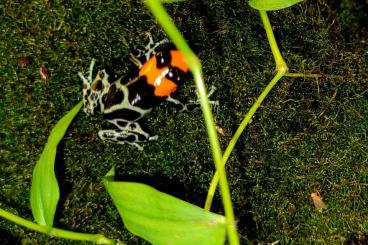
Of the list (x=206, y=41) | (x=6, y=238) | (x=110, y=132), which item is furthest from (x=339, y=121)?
(x=6, y=238)

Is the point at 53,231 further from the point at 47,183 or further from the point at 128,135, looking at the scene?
the point at 128,135

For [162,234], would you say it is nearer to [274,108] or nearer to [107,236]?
[107,236]

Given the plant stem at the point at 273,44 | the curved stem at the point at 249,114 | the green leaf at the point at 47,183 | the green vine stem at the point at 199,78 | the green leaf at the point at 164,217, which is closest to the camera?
the green vine stem at the point at 199,78

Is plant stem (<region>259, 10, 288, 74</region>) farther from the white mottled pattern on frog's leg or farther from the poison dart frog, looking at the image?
the white mottled pattern on frog's leg

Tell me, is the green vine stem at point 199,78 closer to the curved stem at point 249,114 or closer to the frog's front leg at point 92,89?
the curved stem at point 249,114

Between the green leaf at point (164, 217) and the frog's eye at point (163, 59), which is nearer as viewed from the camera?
the green leaf at point (164, 217)

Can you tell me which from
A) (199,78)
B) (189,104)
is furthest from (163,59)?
(199,78)

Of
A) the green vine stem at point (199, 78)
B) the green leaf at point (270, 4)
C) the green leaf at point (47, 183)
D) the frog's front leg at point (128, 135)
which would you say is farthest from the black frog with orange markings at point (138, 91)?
the green vine stem at point (199, 78)
